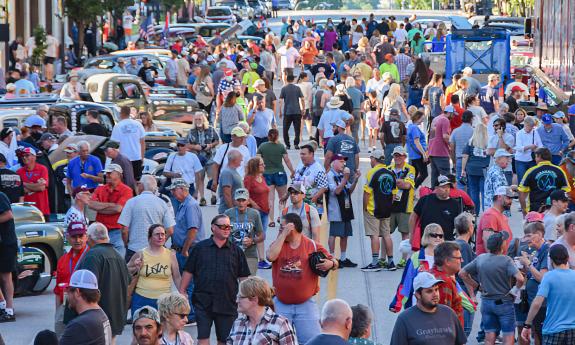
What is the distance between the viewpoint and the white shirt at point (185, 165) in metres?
19.3

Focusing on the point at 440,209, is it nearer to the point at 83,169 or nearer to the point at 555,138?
the point at 83,169

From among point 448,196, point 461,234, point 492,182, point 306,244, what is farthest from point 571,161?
point 306,244

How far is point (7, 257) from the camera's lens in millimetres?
14750

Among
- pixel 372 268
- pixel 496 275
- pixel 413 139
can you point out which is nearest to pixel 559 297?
pixel 496 275

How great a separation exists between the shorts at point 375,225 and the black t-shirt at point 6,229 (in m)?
4.81

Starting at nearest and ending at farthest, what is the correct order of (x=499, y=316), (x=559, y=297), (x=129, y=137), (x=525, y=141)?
(x=559, y=297) < (x=499, y=316) < (x=525, y=141) < (x=129, y=137)

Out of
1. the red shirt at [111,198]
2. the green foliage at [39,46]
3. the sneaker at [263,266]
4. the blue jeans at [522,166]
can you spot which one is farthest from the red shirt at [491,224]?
the green foliage at [39,46]

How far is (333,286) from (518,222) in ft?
17.7

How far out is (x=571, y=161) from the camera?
1744 cm

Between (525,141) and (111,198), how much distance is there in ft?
23.6

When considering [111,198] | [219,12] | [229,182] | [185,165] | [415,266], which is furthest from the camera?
[219,12]

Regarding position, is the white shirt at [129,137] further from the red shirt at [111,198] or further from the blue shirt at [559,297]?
the blue shirt at [559,297]

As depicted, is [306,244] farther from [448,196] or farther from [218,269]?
[448,196]

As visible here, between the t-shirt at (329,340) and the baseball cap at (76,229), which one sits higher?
the baseball cap at (76,229)
